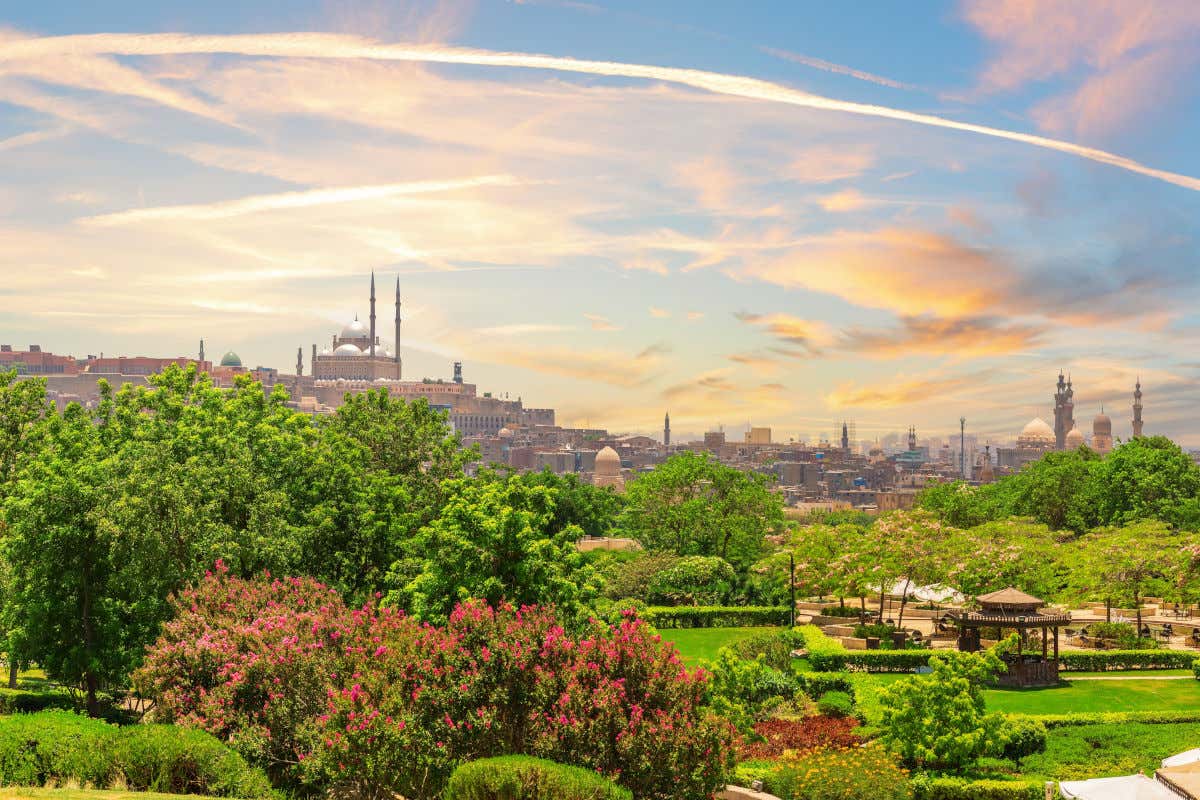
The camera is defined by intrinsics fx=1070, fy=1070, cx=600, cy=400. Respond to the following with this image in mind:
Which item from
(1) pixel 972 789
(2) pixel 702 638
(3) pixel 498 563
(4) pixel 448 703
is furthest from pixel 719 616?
(4) pixel 448 703

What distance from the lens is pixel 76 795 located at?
1543 cm

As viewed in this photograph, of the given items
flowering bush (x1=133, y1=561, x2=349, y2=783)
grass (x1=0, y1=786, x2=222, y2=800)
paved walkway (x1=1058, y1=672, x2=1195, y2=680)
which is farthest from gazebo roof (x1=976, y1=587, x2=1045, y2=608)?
grass (x1=0, y1=786, x2=222, y2=800)

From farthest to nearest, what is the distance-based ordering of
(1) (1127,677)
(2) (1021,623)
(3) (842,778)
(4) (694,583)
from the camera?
(4) (694,583)
(1) (1127,677)
(2) (1021,623)
(3) (842,778)

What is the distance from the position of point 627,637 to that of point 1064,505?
2611 inches

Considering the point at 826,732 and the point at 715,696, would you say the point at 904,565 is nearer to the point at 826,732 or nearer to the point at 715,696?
the point at 826,732

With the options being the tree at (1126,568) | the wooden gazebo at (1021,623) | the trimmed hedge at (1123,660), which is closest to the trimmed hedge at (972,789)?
the wooden gazebo at (1021,623)

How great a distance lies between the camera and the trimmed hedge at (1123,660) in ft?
126

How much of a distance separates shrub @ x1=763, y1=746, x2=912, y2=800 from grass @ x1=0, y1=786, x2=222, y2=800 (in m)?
11.3

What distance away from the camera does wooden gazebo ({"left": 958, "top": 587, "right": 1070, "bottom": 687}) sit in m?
34.9

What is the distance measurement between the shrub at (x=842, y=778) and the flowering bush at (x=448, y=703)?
123 inches

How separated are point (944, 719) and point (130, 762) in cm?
1582

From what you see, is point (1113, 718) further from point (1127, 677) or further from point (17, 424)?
point (17, 424)

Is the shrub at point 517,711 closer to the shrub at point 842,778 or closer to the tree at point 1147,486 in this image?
the shrub at point 842,778

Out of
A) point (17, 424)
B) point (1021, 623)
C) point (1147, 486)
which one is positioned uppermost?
point (17, 424)
